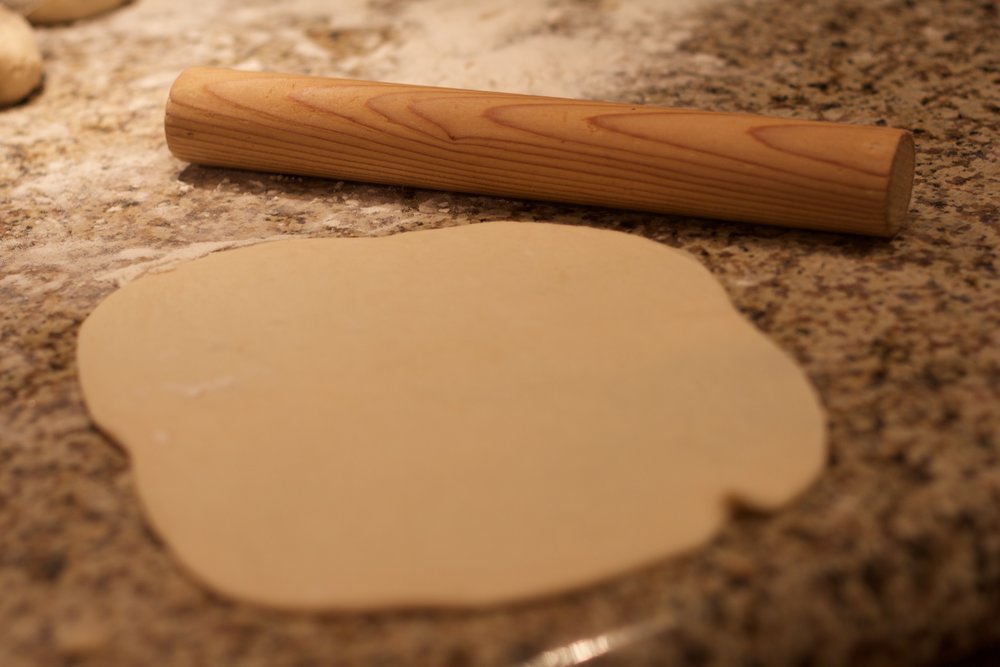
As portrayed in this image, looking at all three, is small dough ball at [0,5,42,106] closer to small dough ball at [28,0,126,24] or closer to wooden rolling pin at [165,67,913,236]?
small dough ball at [28,0,126,24]

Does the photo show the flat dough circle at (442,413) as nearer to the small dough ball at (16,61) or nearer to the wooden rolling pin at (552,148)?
the wooden rolling pin at (552,148)

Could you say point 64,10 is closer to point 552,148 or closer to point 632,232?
point 552,148

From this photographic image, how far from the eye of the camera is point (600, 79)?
67.3 inches

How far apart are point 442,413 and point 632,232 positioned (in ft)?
1.64

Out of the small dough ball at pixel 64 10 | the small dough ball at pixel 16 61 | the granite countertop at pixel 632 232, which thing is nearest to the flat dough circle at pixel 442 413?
the granite countertop at pixel 632 232

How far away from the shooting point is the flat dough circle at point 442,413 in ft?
2.53

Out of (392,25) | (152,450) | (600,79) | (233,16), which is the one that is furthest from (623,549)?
(233,16)

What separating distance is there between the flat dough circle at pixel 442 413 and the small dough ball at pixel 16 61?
2.94 ft

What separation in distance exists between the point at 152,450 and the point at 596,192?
0.71 metres

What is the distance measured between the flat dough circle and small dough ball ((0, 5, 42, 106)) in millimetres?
895

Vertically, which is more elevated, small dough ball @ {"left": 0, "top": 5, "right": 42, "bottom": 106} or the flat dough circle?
small dough ball @ {"left": 0, "top": 5, "right": 42, "bottom": 106}

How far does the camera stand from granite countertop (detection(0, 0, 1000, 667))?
0.74 metres

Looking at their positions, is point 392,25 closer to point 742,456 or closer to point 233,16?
point 233,16

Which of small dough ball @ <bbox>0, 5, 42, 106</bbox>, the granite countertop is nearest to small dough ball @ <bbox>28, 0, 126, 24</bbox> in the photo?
the granite countertop
